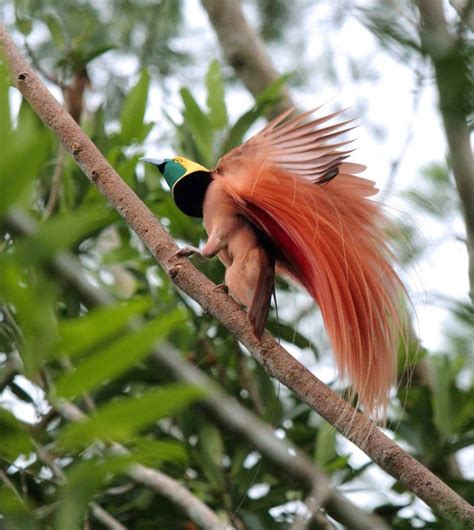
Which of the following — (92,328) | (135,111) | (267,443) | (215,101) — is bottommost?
(92,328)

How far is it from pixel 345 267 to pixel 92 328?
29.9 inches

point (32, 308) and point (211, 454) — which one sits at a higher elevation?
point (211, 454)

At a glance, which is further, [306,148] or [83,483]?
[306,148]

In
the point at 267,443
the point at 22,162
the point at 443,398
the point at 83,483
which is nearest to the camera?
the point at 22,162

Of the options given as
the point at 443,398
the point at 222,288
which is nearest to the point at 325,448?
the point at 443,398

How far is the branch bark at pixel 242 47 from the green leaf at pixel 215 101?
445 mm

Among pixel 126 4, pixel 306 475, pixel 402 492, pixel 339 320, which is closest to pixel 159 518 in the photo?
pixel 306 475

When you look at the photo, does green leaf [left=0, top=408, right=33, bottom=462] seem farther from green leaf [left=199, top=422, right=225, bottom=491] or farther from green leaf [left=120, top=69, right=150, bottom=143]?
green leaf [left=120, top=69, right=150, bottom=143]

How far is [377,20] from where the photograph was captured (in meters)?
0.96

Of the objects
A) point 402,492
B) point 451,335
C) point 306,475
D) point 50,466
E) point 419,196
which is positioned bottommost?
point 50,466

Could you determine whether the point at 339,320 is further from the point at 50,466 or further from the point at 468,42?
the point at 468,42

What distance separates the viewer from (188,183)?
72.9 inches

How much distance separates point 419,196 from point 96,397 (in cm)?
104

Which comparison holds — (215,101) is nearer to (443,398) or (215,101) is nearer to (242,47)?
(242,47)
